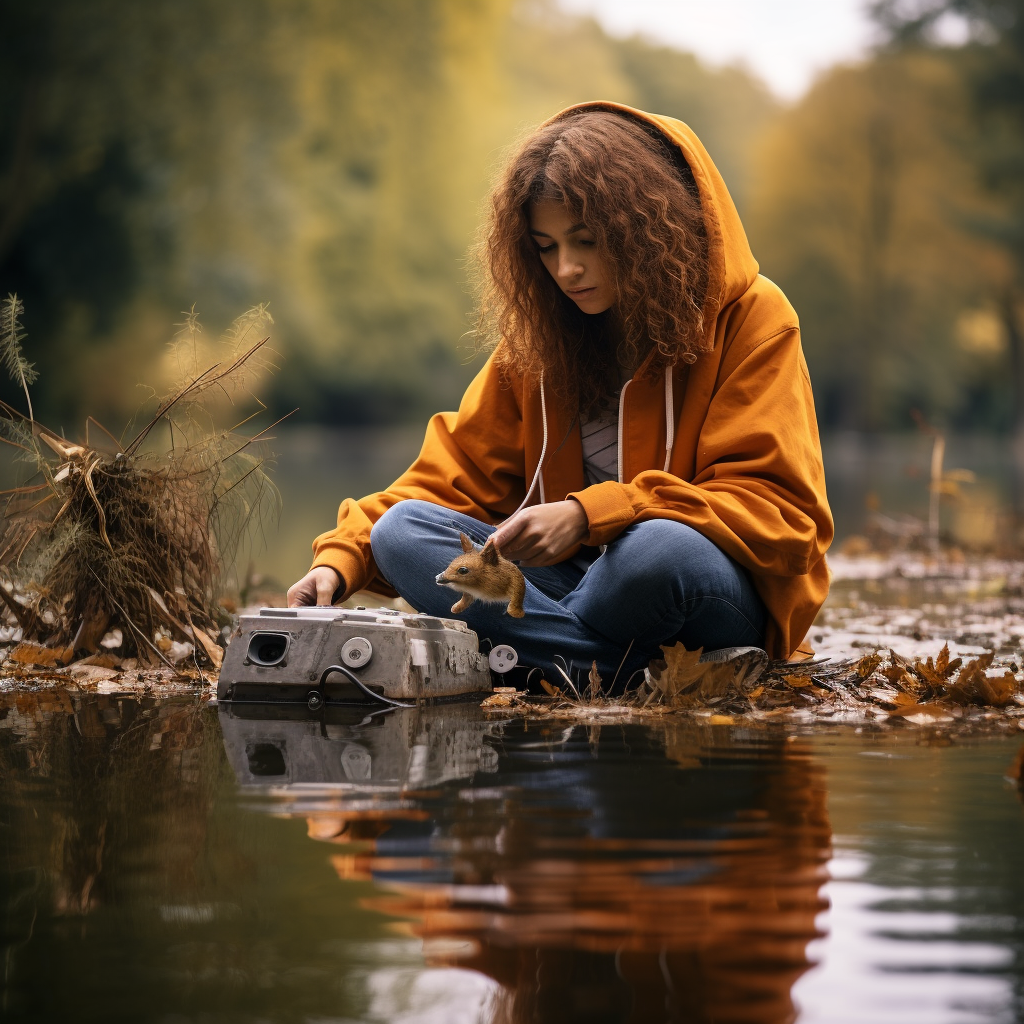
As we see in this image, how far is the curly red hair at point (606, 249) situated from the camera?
11.1 feet

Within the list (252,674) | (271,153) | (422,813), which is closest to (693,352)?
(252,674)

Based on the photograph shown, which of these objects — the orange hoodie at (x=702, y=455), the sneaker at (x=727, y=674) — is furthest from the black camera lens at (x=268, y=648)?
the sneaker at (x=727, y=674)

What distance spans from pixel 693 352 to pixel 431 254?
34.0 m

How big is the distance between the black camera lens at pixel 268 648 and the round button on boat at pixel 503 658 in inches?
21.4

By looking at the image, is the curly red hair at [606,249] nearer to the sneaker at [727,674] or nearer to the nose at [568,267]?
the nose at [568,267]

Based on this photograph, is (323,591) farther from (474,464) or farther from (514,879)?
(514,879)

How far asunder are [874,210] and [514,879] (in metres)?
31.8

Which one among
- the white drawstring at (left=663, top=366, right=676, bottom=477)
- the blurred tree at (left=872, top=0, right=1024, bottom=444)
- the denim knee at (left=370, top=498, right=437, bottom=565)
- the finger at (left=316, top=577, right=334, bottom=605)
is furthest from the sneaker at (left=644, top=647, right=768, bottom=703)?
the blurred tree at (left=872, top=0, right=1024, bottom=444)

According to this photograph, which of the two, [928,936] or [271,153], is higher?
[271,153]

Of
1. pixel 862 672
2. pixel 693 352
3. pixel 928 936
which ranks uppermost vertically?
pixel 693 352

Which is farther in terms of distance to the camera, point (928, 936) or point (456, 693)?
point (456, 693)

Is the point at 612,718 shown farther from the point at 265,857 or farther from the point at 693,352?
the point at 265,857

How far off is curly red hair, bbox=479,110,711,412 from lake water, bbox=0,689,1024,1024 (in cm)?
109

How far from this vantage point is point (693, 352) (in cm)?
347
